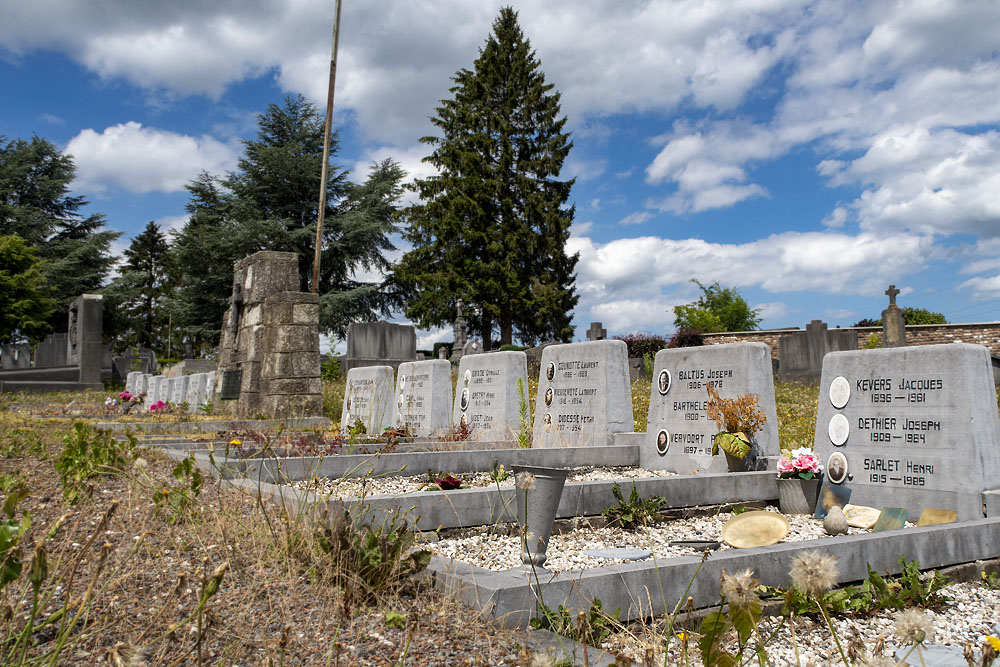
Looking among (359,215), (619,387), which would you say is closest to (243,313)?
(619,387)

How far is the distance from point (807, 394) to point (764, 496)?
29.5 ft

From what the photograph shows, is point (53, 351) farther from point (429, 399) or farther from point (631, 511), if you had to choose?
point (631, 511)

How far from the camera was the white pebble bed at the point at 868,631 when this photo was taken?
2.58 m

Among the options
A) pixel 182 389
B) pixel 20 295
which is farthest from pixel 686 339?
pixel 20 295

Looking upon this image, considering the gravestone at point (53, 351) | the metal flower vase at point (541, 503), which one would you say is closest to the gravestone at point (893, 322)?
the metal flower vase at point (541, 503)

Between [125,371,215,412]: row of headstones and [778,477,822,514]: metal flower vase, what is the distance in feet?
35.8

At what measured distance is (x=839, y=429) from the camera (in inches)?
213

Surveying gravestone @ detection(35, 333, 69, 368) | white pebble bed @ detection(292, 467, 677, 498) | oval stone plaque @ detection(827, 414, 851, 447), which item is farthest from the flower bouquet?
gravestone @ detection(35, 333, 69, 368)

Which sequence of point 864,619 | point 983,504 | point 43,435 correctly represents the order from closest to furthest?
point 864,619, point 983,504, point 43,435

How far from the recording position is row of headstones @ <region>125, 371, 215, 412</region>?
47.0 ft

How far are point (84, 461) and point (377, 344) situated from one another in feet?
55.1

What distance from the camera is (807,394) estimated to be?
535 inches

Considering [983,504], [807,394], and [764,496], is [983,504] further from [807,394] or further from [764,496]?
[807,394]

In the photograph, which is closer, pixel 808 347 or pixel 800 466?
pixel 800 466
